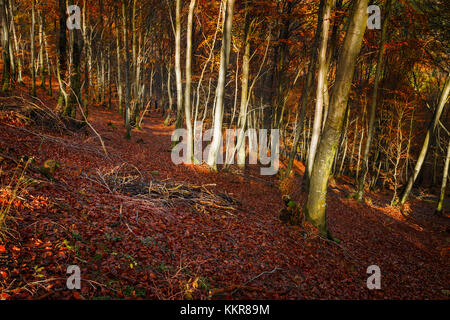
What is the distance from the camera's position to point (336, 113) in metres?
6.54

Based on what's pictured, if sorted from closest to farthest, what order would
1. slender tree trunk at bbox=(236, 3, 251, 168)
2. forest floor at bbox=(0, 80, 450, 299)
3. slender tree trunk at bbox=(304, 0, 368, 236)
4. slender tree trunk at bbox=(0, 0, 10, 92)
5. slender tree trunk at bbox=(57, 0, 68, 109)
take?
forest floor at bbox=(0, 80, 450, 299) → slender tree trunk at bbox=(304, 0, 368, 236) → slender tree trunk at bbox=(57, 0, 68, 109) → slender tree trunk at bbox=(0, 0, 10, 92) → slender tree trunk at bbox=(236, 3, 251, 168)

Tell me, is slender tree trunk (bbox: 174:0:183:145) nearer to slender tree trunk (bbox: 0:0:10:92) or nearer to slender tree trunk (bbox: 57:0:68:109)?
slender tree trunk (bbox: 57:0:68:109)

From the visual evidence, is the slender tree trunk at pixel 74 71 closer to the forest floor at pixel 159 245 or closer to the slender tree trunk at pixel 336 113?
the forest floor at pixel 159 245

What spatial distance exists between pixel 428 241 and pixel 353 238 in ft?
15.9

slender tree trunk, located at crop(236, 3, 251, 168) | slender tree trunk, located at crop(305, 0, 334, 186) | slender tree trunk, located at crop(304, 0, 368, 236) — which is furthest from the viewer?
slender tree trunk, located at crop(236, 3, 251, 168)

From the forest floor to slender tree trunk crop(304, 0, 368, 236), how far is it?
0.88 meters

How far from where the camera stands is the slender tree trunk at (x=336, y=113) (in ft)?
20.2

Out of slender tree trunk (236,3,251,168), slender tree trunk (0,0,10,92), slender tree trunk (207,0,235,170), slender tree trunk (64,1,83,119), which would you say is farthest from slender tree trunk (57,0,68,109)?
slender tree trunk (236,3,251,168)

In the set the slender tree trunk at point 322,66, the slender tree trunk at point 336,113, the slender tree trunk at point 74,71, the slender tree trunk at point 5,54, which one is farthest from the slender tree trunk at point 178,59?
Answer: the slender tree trunk at point 5,54

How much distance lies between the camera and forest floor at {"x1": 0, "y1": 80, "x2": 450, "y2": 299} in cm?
321

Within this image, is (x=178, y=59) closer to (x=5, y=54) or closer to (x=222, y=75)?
(x=222, y=75)
